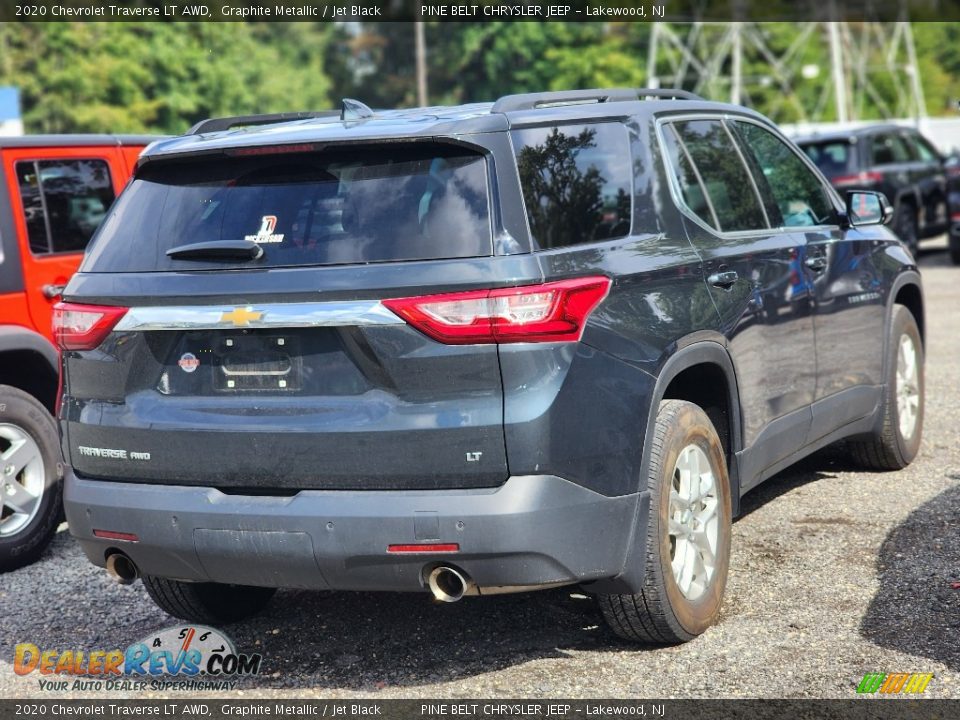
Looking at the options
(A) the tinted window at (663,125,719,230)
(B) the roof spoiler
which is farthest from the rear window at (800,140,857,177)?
(B) the roof spoiler

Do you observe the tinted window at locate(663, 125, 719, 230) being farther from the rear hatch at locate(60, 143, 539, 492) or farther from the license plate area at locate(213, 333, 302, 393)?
the license plate area at locate(213, 333, 302, 393)

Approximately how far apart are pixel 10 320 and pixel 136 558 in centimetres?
249

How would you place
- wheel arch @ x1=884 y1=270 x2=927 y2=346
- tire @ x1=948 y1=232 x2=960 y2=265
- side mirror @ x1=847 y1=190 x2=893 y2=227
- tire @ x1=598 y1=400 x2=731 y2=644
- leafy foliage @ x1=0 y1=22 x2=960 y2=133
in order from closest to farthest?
tire @ x1=598 y1=400 x2=731 y2=644 → side mirror @ x1=847 y1=190 x2=893 y2=227 → wheel arch @ x1=884 y1=270 x2=927 y2=346 → tire @ x1=948 y1=232 x2=960 y2=265 → leafy foliage @ x1=0 y1=22 x2=960 y2=133

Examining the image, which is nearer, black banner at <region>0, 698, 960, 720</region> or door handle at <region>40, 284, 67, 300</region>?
black banner at <region>0, 698, 960, 720</region>

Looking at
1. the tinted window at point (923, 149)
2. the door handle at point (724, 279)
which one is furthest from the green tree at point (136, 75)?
the door handle at point (724, 279)

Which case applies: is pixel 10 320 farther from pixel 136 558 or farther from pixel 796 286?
pixel 796 286

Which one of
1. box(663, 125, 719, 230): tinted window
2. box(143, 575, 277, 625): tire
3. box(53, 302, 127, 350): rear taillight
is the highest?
box(663, 125, 719, 230): tinted window

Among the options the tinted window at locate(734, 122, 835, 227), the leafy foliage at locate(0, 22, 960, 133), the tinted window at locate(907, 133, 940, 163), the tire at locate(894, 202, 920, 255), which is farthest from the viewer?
the leafy foliage at locate(0, 22, 960, 133)

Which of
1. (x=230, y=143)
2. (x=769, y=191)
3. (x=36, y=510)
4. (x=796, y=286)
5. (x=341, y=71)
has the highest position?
(x=230, y=143)

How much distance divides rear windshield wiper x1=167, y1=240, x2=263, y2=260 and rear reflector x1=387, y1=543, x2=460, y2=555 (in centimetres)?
98

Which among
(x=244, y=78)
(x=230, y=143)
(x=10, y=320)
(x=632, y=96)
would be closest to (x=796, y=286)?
(x=632, y=96)

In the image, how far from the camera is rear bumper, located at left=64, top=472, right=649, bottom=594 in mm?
3824

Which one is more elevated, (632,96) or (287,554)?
(632,96)

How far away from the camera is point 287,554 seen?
3965 mm
